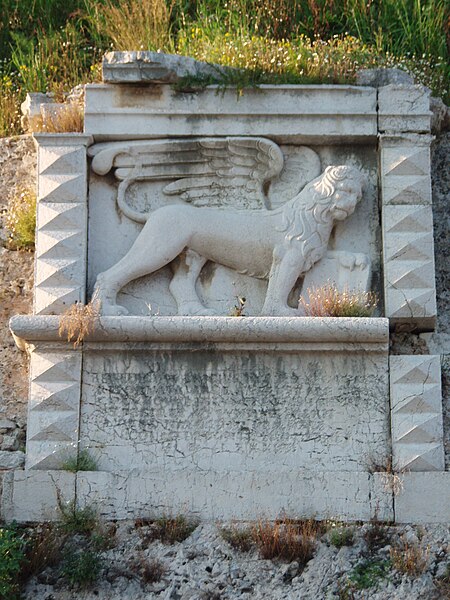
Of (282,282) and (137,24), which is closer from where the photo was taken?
(282,282)

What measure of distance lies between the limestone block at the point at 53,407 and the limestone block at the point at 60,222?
13.2 inches

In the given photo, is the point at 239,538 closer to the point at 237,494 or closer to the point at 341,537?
the point at 237,494

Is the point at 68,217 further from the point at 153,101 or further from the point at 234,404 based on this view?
the point at 234,404

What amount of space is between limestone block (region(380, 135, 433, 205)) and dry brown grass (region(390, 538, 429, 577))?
2.40 metres

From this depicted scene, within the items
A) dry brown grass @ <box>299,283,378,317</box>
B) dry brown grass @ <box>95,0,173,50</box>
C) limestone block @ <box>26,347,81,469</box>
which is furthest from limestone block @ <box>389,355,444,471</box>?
dry brown grass @ <box>95,0,173,50</box>

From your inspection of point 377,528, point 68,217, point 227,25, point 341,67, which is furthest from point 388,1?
point 377,528

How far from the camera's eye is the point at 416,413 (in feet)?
31.7

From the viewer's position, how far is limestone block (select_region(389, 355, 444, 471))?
9.57 m

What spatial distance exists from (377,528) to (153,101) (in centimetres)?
327

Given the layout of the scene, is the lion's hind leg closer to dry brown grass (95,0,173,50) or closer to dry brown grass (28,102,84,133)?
dry brown grass (28,102,84,133)

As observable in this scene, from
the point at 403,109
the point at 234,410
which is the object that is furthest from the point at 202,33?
the point at 234,410

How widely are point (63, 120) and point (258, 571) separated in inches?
133

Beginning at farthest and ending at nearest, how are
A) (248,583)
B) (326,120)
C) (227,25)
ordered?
(227,25) < (326,120) < (248,583)

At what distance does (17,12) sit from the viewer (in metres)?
13.1
